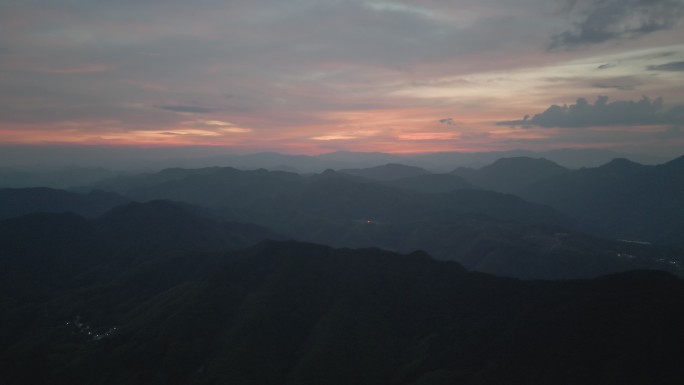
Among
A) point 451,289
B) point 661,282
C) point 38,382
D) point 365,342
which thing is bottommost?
point 38,382

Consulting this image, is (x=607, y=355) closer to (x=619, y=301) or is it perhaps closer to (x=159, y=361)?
(x=619, y=301)

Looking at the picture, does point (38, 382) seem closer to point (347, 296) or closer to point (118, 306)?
point (118, 306)

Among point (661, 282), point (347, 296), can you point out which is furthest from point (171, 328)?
point (661, 282)

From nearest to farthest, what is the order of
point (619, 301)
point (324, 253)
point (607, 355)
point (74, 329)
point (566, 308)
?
point (607, 355) < point (619, 301) < point (566, 308) < point (74, 329) < point (324, 253)

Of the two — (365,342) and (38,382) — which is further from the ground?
(365,342)

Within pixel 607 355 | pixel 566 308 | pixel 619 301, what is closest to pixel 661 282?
pixel 619 301

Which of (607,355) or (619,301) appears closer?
(607,355)

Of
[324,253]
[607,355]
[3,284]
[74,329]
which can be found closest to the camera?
[607,355]
